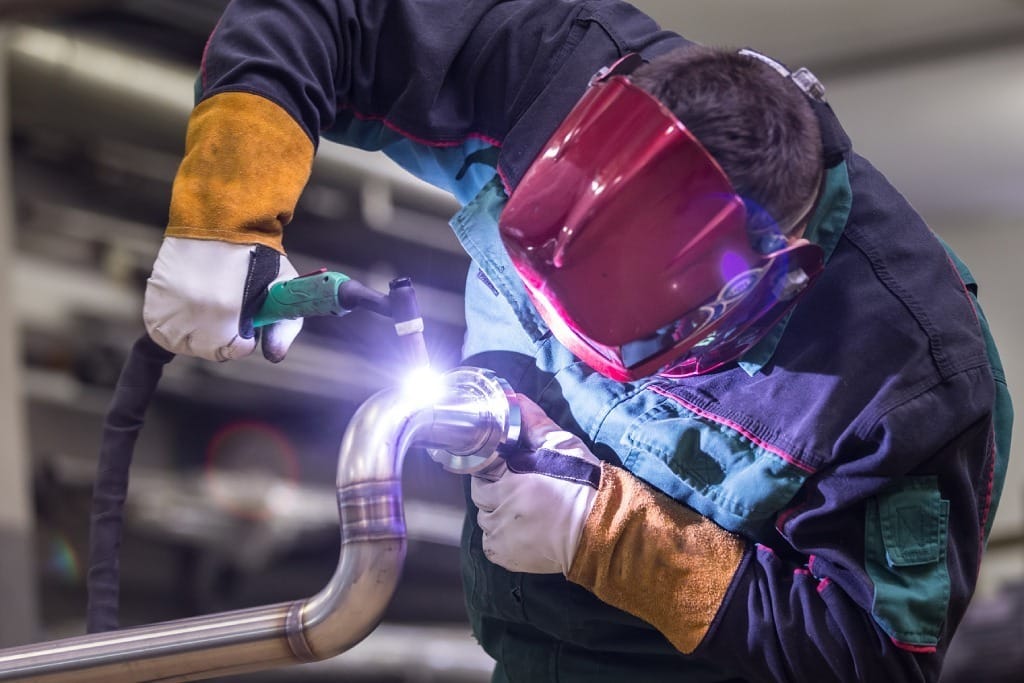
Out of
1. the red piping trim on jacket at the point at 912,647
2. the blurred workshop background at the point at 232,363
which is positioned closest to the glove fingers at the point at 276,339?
the red piping trim on jacket at the point at 912,647

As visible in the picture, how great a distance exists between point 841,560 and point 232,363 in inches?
95.7

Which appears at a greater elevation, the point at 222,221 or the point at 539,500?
the point at 222,221

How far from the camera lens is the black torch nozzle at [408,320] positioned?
3.80ft

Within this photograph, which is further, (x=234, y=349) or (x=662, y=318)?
(x=234, y=349)

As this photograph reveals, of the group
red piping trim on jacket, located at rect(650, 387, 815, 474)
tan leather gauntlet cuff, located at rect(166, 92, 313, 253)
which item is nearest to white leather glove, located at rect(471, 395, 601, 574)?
red piping trim on jacket, located at rect(650, 387, 815, 474)

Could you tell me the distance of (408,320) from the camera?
117cm

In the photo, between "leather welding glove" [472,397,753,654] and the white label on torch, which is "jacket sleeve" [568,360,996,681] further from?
the white label on torch

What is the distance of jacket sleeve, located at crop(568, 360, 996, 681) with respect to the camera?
112 centimetres

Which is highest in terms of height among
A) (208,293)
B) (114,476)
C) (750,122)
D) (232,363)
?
(750,122)

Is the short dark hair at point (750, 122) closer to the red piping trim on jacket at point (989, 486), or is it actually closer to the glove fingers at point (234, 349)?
the red piping trim on jacket at point (989, 486)

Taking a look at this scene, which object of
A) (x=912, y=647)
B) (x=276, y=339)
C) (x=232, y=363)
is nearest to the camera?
(x=912, y=647)

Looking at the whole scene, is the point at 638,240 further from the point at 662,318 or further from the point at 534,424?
the point at 534,424

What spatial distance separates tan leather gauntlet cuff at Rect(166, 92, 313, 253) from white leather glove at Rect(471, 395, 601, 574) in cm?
34

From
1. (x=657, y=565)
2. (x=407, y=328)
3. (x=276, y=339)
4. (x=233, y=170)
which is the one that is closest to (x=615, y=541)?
(x=657, y=565)
